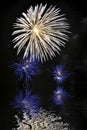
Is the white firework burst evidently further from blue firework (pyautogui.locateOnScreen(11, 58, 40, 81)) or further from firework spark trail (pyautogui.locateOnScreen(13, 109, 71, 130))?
firework spark trail (pyautogui.locateOnScreen(13, 109, 71, 130))

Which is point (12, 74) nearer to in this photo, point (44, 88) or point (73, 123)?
point (44, 88)

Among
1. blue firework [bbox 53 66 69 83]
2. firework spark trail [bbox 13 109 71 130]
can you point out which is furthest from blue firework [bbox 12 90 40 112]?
blue firework [bbox 53 66 69 83]

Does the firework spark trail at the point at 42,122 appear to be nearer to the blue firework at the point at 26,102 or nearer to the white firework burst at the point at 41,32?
the blue firework at the point at 26,102

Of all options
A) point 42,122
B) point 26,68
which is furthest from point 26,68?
point 42,122

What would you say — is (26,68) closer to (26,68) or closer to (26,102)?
(26,68)

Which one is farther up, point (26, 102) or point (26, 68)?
point (26, 68)

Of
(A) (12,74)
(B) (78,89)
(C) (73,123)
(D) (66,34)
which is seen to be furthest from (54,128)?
(D) (66,34)
